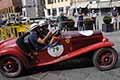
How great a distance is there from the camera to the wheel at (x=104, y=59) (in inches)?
332

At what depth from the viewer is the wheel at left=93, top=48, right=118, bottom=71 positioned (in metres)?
8.43

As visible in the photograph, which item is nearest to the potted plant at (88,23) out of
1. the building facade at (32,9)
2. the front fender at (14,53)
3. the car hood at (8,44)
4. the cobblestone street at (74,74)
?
the cobblestone street at (74,74)

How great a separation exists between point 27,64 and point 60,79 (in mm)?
1055

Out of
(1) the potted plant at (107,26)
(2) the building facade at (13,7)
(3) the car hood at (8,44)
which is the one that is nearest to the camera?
(3) the car hood at (8,44)

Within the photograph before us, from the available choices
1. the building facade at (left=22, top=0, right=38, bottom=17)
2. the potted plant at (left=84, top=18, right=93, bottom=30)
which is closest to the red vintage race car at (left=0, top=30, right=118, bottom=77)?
the potted plant at (left=84, top=18, right=93, bottom=30)

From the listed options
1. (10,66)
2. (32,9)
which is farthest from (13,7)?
(10,66)

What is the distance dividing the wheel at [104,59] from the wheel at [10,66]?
1893mm

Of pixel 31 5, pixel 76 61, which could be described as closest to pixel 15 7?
pixel 31 5

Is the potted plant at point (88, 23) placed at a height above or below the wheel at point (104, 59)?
below

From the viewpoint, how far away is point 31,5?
241 ft

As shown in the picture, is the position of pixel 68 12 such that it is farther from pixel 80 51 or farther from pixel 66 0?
pixel 80 51

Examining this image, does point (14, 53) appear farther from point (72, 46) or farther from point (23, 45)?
point (72, 46)

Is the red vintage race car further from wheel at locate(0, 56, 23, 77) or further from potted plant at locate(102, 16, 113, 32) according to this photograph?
potted plant at locate(102, 16, 113, 32)

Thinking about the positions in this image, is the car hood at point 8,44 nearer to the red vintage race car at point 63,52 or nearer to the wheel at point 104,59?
the red vintage race car at point 63,52
